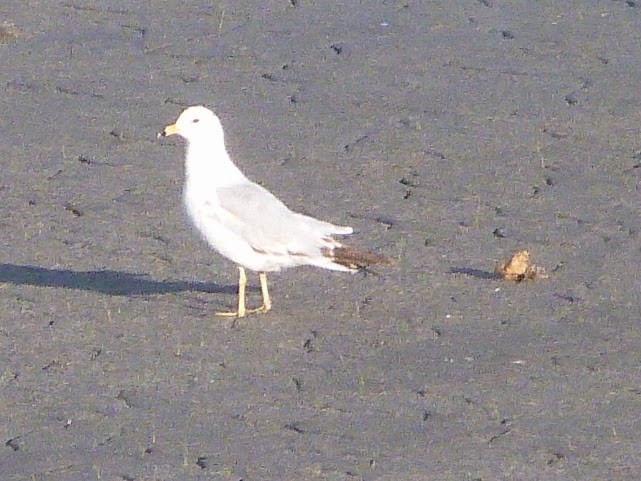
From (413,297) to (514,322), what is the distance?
47 centimetres

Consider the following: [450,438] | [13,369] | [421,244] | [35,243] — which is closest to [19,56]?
[35,243]

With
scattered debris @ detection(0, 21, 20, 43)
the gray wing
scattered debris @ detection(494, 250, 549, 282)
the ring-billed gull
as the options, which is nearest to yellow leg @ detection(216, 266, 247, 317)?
the ring-billed gull

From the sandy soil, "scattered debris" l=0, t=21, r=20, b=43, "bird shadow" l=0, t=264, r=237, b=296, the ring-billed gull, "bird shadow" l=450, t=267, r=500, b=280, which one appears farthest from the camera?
"scattered debris" l=0, t=21, r=20, b=43

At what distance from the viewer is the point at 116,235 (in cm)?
707

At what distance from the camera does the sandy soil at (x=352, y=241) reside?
17.0 feet

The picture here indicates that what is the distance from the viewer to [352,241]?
698cm

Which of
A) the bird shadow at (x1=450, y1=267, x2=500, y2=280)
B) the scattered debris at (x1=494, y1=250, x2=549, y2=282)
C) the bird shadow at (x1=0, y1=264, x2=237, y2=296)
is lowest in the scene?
the bird shadow at (x1=0, y1=264, x2=237, y2=296)

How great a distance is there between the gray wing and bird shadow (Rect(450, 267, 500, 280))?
710mm

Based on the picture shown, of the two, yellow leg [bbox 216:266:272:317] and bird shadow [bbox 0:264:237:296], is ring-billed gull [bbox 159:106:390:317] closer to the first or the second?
yellow leg [bbox 216:266:272:317]

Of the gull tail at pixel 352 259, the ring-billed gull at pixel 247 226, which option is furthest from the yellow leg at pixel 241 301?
the gull tail at pixel 352 259

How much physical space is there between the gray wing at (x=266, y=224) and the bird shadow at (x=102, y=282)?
535 millimetres

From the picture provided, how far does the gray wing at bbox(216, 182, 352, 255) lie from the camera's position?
20.0 feet

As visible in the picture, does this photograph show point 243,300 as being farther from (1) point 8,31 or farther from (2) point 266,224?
(1) point 8,31

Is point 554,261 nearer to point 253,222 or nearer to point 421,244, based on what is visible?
point 421,244
